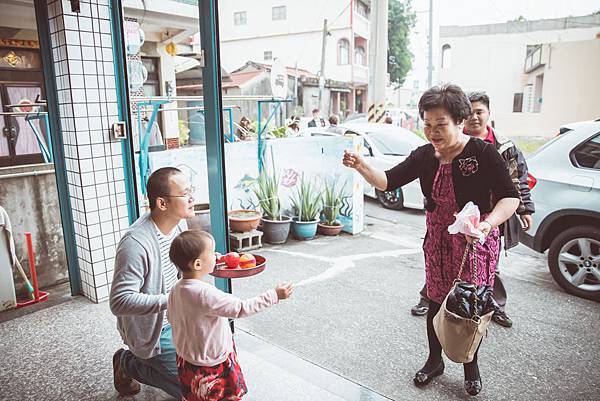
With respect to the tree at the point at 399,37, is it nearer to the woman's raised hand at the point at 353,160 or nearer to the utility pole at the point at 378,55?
the utility pole at the point at 378,55

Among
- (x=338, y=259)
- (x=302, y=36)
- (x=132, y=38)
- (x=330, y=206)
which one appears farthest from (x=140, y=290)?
(x=302, y=36)

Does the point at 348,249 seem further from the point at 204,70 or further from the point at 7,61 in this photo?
the point at 7,61

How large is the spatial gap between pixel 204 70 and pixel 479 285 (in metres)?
2.06

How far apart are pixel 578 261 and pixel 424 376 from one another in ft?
7.37

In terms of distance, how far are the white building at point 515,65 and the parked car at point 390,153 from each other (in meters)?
6.97

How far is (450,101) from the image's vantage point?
214cm

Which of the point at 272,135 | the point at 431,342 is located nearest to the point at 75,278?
the point at 431,342

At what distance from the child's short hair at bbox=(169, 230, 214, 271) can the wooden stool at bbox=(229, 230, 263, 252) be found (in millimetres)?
3476

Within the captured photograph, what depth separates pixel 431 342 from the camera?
2629 millimetres

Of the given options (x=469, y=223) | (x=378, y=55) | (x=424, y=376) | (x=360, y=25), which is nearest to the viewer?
(x=469, y=223)

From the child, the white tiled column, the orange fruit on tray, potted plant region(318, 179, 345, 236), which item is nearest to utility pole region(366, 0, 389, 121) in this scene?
potted plant region(318, 179, 345, 236)

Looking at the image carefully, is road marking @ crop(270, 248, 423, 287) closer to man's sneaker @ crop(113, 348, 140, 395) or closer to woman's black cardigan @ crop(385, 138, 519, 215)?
man's sneaker @ crop(113, 348, 140, 395)

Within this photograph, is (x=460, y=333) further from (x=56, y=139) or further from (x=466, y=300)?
(x=56, y=139)

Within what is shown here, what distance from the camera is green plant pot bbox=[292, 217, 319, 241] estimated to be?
226 inches
